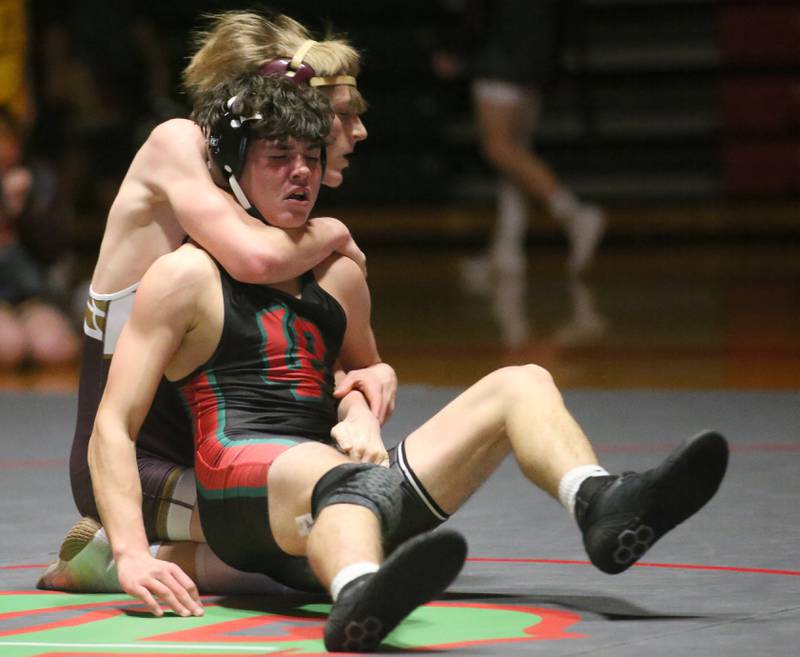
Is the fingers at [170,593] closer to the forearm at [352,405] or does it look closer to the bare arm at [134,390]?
the bare arm at [134,390]

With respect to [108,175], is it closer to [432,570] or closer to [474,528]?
[474,528]

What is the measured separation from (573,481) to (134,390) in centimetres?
61

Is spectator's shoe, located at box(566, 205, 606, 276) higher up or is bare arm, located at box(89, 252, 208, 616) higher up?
bare arm, located at box(89, 252, 208, 616)

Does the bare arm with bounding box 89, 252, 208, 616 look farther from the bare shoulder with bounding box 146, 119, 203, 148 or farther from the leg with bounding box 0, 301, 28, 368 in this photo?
the leg with bounding box 0, 301, 28, 368

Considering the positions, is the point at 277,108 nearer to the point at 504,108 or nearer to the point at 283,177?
the point at 283,177

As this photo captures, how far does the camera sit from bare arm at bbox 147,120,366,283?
2609 mm

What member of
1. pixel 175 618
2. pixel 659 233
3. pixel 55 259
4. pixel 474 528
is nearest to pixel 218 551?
pixel 175 618

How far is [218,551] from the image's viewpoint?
8.54 feet

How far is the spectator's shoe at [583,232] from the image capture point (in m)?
8.48

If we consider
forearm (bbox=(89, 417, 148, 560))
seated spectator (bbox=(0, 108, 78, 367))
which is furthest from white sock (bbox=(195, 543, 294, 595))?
seated spectator (bbox=(0, 108, 78, 367))

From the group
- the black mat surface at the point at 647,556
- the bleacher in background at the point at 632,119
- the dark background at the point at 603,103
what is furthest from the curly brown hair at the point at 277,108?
the bleacher in background at the point at 632,119

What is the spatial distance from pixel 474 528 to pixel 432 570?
1.13 meters

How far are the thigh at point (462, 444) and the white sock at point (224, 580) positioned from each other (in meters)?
0.31

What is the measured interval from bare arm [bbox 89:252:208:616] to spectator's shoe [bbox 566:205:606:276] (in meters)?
5.97
